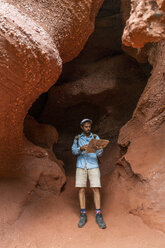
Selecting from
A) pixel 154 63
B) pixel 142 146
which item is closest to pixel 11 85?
pixel 142 146

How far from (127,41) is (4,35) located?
3.64 ft

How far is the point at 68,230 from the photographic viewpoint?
2811 mm

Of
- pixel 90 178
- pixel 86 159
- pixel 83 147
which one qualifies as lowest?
pixel 90 178

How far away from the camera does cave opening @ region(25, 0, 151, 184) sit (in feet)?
17.8

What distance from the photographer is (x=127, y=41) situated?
1.94 meters

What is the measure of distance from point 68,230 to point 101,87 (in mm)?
3488

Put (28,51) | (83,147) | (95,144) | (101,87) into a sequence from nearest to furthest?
(28,51)
(95,144)
(83,147)
(101,87)

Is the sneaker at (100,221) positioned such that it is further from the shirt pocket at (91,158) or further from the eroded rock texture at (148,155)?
the shirt pocket at (91,158)

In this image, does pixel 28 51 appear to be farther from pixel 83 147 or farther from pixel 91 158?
pixel 91 158

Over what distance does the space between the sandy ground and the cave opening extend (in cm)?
206

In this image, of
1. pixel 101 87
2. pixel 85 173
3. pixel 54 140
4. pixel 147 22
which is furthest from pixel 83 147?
pixel 101 87

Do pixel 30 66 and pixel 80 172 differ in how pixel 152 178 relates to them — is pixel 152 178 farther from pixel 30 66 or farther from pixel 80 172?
pixel 30 66

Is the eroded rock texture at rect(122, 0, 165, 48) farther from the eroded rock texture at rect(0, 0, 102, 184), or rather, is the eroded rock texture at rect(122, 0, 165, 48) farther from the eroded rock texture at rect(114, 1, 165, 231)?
the eroded rock texture at rect(0, 0, 102, 184)

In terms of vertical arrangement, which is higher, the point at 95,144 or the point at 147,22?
the point at 147,22
